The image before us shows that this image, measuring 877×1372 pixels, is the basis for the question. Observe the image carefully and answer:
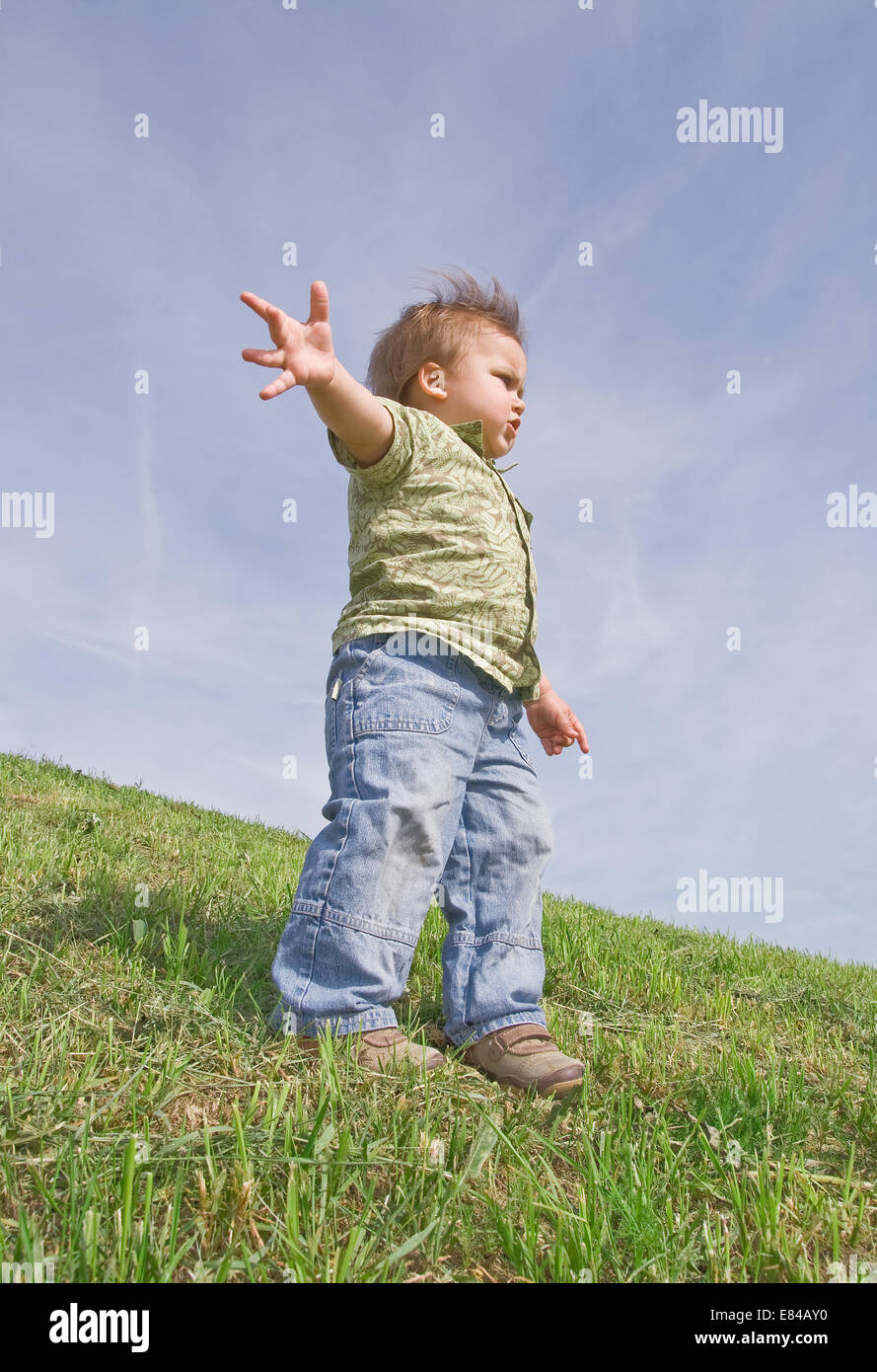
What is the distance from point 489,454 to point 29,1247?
2730 millimetres

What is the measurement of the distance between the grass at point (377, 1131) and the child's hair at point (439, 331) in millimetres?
2242

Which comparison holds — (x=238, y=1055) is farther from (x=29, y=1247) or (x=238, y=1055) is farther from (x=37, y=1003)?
(x=29, y=1247)

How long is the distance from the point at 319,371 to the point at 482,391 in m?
0.97

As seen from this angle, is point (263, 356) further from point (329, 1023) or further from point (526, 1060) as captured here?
point (526, 1060)

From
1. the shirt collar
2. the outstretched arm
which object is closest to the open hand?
the outstretched arm

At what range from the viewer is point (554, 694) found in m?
3.64

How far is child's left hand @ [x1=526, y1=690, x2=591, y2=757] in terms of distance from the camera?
3.60 m

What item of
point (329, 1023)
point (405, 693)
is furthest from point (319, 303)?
point (329, 1023)

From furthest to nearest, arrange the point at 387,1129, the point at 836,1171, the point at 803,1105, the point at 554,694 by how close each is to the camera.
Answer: the point at 554,694 < the point at 803,1105 < the point at 836,1171 < the point at 387,1129

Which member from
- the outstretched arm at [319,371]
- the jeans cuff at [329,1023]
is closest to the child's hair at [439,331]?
the outstretched arm at [319,371]

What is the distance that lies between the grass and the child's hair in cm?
224
